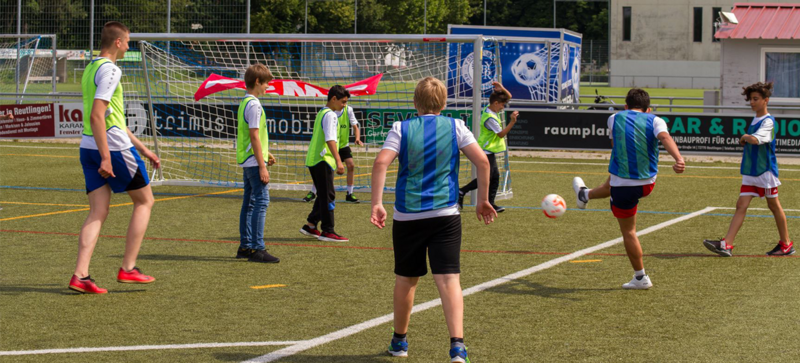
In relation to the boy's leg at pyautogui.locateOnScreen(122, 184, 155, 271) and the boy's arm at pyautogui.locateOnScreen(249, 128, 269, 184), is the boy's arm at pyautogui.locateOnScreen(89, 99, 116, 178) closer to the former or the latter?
the boy's leg at pyautogui.locateOnScreen(122, 184, 155, 271)

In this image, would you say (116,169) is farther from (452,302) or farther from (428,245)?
(452,302)

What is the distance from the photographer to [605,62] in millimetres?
72000

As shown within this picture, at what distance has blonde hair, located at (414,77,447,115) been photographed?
215 inches

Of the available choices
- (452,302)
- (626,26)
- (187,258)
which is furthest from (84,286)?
(626,26)

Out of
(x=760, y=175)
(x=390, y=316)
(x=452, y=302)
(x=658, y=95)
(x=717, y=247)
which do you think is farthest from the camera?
(x=658, y=95)

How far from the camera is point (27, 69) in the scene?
29062mm

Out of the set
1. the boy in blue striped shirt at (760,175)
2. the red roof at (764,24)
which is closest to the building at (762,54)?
the red roof at (764,24)

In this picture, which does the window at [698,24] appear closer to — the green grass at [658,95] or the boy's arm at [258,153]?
the green grass at [658,95]

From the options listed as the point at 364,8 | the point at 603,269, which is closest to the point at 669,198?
the point at 603,269

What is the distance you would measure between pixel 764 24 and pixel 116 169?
22.1m

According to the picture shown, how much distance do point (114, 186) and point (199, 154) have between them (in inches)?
468

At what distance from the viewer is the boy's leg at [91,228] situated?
23.4ft

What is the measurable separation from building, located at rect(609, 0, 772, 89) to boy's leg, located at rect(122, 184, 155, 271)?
59.8 meters

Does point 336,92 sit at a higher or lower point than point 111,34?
lower
